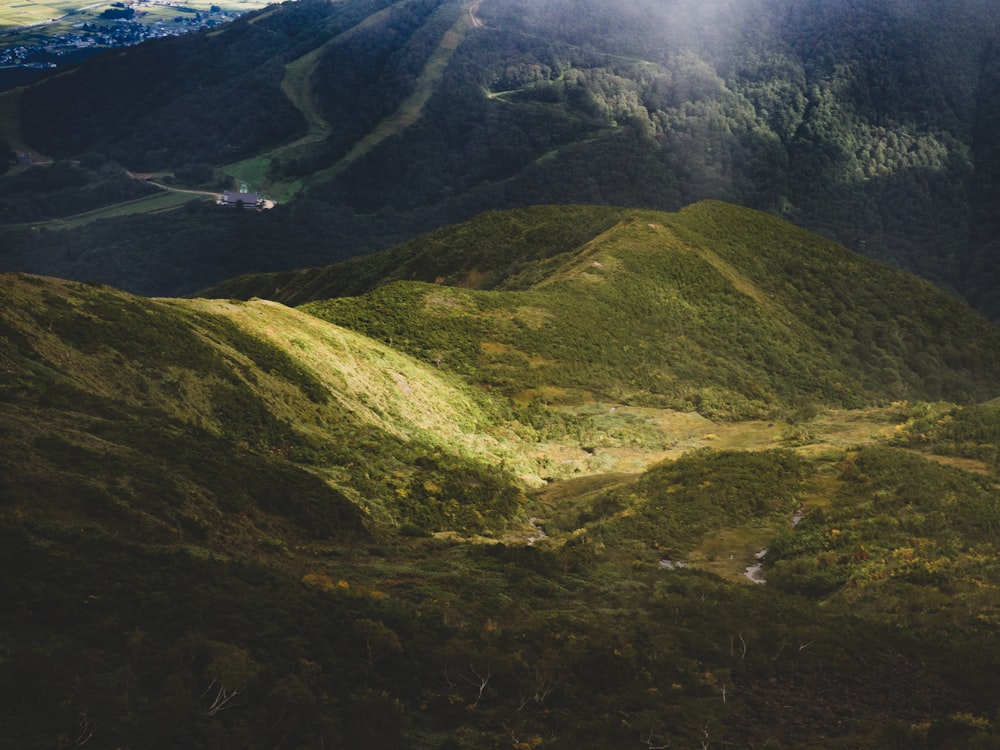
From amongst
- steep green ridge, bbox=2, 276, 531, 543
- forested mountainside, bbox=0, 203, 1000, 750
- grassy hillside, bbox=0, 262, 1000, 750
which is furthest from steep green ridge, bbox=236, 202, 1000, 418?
steep green ridge, bbox=2, 276, 531, 543

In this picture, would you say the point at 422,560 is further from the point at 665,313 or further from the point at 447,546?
the point at 665,313

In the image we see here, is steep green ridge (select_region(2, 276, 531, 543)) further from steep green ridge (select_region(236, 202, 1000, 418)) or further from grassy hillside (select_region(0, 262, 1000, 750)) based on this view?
steep green ridge (select_region(236, 202, 1000, 418))

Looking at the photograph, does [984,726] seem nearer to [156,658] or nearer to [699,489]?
[156,658]

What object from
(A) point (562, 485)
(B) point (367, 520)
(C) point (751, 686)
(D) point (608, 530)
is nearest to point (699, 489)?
(D) point (608, 530)

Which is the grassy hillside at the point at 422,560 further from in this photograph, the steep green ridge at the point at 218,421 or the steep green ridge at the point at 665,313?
the steep green ridge at the point at 665,313

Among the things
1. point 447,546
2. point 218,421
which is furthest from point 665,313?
point 447,546
